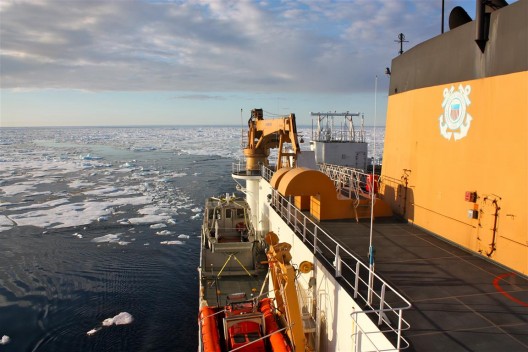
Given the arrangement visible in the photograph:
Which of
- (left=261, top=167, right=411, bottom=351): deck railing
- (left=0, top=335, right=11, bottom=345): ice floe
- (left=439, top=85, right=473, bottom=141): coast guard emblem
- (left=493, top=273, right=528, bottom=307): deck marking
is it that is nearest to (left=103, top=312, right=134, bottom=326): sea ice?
(left=0, top=335, right=11, bottom=345): ice floe

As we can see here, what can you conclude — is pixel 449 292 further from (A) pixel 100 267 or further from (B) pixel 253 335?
(A) pixel 100 267

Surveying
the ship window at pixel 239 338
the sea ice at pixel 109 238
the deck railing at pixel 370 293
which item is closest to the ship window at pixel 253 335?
the ship window at pixel 239 338

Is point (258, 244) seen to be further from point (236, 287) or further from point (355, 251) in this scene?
point (355, 251)

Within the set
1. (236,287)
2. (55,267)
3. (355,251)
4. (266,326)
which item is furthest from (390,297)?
(55,267)

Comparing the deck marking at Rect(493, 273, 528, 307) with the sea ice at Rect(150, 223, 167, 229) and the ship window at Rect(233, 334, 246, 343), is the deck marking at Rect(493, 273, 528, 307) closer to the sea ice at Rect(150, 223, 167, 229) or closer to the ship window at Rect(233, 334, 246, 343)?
the ship window at Rect(233, 334, 246, 343)

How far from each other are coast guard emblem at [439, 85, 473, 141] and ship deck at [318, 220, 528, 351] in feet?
8.15

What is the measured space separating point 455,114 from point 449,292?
4027 mm

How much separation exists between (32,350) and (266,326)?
7.46 metres

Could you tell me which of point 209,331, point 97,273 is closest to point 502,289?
point 209,331

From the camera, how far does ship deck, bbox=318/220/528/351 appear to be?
5008 mm

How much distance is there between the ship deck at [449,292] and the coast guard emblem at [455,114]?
8.15ft

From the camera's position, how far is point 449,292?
6.30 m

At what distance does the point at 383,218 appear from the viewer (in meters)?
11.1

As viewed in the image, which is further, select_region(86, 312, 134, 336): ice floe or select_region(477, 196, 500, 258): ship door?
select_region(86, 312, 134, 336): ice floe
